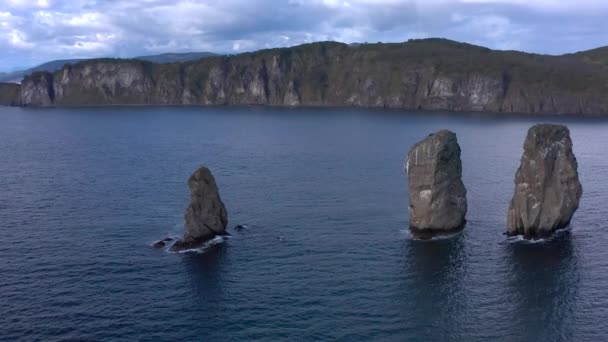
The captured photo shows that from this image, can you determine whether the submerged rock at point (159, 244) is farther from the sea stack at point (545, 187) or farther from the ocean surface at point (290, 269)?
the sea stack at point (545, 187)

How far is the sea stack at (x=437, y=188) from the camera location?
318 ft

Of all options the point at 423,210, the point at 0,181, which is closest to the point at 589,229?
the point at 423,210

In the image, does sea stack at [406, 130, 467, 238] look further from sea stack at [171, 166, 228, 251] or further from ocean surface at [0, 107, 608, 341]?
sea stack at [171, 166, 228, 251]

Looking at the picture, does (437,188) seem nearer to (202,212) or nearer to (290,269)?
(290,269)

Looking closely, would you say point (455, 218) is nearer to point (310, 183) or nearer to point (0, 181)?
point (310, 183)

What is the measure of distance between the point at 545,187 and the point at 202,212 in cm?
5280

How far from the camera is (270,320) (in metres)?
66.3

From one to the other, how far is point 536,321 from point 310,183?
247 ft

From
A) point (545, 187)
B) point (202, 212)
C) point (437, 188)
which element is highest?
point (545, 187)

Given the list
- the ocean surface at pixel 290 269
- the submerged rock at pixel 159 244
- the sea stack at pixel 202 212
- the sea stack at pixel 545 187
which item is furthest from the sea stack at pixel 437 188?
the submerged rock at pixel 159 244

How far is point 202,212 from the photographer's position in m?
94.4

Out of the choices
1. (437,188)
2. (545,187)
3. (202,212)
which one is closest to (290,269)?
(202,212)

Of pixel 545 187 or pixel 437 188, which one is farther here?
pixel 437 188

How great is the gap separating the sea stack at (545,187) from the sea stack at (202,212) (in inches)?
1804
